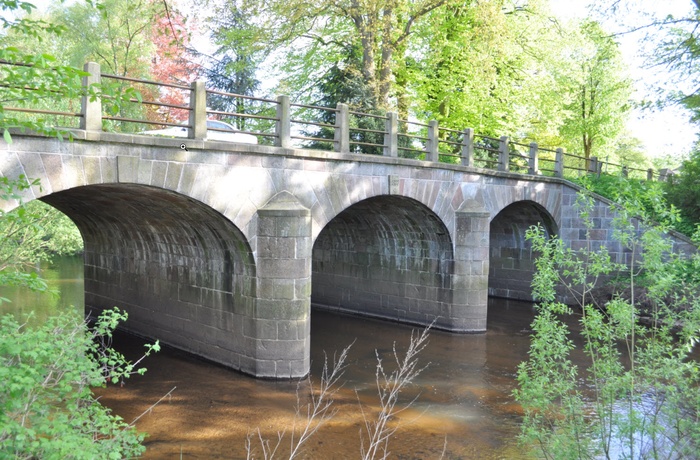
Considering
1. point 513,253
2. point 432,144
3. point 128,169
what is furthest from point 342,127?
point 513,253

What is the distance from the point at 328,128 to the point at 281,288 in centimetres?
1064

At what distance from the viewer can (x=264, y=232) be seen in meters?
10.3

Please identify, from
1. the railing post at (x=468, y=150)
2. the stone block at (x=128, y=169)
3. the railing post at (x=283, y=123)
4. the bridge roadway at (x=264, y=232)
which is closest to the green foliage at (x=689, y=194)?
the bridge roadway at (x=264, y=232)

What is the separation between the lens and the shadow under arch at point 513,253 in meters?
19.0

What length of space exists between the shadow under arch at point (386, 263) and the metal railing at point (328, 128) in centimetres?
159

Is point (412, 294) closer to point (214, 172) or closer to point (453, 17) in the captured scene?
point (214, 172)

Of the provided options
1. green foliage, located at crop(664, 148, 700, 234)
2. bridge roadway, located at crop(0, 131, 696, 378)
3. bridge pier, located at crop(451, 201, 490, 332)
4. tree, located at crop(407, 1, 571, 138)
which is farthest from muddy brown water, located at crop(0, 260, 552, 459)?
tree, located at crop(407, 1, 571, 138)

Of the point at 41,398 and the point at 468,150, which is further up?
the point at 468,150

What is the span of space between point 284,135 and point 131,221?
12.6ft

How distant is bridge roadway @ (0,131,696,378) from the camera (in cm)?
932

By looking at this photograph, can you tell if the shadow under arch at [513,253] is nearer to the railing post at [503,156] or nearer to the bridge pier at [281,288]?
the railing post at [503,156]

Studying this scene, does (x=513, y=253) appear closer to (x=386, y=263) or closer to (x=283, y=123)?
(x=386, y=263)

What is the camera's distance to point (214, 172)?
32.3 ft

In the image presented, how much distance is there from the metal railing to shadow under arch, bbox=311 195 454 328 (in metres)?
1.59
